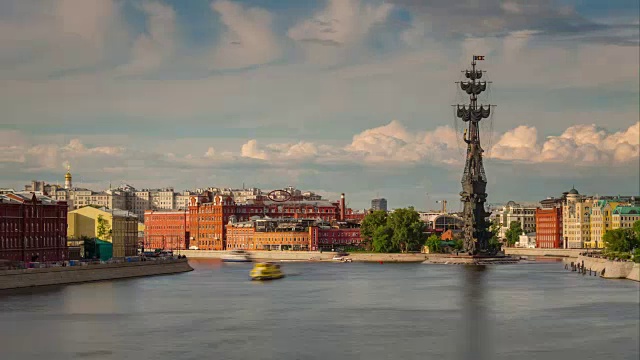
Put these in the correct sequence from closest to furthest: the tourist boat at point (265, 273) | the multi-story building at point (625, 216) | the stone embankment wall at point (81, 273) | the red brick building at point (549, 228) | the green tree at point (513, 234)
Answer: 1. the stone embankment wall at point (81, 273)
2. the tourist boat at point (265, 273)
3. the multi-story building at point (625, 216)
4. the red brick building at point (549, 228)
5. the green tree at point (513, 234)

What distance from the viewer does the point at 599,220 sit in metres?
141

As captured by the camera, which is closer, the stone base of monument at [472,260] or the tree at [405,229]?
the stone base of monument at [472,260]

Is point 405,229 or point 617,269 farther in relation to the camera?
point 405,229

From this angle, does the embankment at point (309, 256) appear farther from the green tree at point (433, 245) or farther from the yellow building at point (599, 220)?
the yellow building at point (599, 220)

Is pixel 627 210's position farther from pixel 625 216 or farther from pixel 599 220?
pixel 599 220

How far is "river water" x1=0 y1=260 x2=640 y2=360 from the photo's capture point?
43438mm

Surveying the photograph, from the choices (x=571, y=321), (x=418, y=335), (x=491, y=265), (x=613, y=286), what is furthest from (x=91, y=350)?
(x=491, y=265)

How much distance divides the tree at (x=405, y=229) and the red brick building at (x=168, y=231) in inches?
1535

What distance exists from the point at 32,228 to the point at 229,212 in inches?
3284

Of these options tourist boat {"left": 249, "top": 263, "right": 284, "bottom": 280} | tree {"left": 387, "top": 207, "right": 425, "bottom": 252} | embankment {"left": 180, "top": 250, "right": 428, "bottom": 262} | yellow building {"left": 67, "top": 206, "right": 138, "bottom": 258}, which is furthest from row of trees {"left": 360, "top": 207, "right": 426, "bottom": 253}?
tourist boat {"left": 249, "top": 263, "right": 284, "bottom": 280}

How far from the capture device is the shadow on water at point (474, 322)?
4331 cm

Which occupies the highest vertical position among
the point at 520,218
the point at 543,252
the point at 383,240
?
the point at 520,218

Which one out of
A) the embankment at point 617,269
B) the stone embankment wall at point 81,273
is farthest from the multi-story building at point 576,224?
the stone embankment wall at point 81,273

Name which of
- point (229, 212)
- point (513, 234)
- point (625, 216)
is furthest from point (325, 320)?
point (513, 234)
